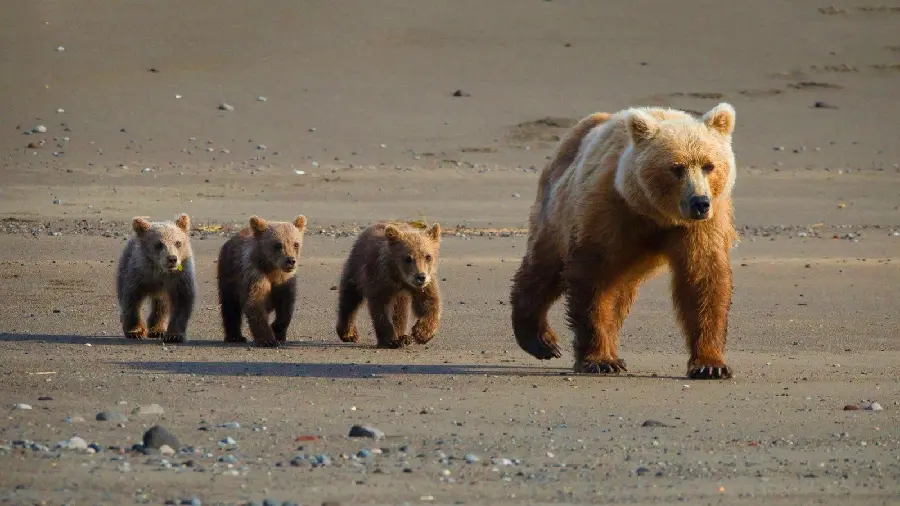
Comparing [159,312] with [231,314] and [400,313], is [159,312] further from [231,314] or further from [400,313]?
[400,313]

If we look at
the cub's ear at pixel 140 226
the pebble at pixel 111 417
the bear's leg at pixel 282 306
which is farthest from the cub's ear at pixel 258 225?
the pebble at pixel 111 417

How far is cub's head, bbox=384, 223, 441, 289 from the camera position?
10.6 meters

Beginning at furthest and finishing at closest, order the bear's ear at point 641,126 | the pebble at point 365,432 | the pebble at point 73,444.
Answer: the bear's ear at point 641,126
the pebble at point 365,432
the pebble at point 73,444

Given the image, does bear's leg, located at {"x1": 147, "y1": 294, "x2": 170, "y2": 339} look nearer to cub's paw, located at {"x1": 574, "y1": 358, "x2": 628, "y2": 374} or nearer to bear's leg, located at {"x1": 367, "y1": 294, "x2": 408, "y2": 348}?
bear's leg, located at {"x1": 367, "y1": 294, "x2": 408, "y2": 348}

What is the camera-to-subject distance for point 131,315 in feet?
35.6

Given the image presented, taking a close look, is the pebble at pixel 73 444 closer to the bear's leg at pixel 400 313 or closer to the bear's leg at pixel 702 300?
the bear's leg at pixel 702 300

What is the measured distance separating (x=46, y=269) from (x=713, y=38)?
18.8 meters

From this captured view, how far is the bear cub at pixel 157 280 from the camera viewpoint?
1081 centimetres

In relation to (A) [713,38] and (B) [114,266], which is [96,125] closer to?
(B) [114,266]

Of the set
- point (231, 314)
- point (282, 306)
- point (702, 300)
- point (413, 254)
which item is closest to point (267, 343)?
point (282, 306)

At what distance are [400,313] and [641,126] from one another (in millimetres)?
2916

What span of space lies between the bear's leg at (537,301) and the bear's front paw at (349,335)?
1617mm

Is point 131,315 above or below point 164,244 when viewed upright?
below

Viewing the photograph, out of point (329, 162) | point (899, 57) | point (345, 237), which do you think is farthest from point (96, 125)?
point (899, 57)
